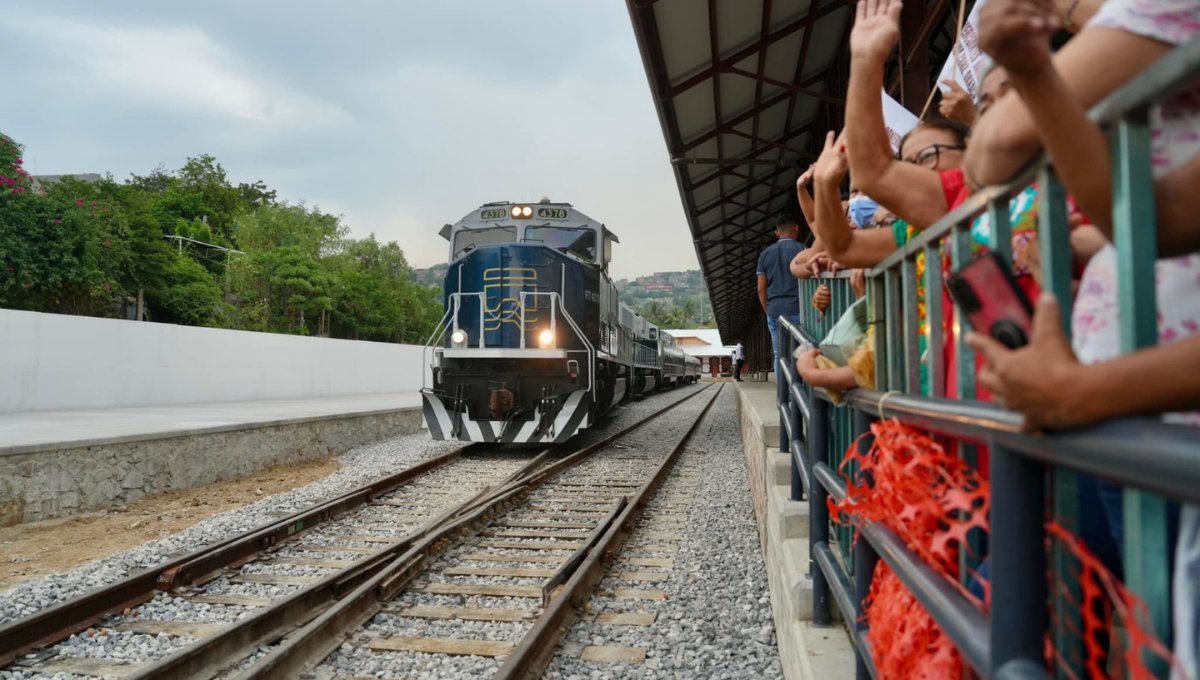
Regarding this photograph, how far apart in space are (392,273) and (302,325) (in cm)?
1678

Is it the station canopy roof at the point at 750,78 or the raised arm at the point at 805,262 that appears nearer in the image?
the raised arm at the point at 805,262

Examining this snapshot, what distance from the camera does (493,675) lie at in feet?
10.0

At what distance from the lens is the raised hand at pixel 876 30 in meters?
1.75

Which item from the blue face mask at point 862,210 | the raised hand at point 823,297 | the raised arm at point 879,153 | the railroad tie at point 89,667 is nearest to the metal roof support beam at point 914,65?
the raised hand at point 823,297

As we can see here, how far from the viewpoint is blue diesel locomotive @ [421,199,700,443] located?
9.02 m

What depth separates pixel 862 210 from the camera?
2.57 m

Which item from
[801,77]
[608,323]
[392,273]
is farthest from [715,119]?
[392,273]

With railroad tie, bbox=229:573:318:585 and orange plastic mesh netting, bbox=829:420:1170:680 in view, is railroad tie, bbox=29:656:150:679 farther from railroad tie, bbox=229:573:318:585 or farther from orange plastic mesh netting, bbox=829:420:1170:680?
orange plastic mesh netting, bbox=829:420:1170:680

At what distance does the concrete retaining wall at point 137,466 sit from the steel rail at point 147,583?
2436 mm

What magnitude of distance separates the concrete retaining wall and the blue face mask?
23.4 ft

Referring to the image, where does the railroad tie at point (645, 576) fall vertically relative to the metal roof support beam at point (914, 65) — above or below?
below

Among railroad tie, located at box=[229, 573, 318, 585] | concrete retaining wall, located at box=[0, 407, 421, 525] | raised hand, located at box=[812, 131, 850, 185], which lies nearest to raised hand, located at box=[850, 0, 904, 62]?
raised hand, located at box=[812, 131, 850, 185]

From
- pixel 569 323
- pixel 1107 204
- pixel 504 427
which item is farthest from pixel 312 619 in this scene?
pixel 569 323

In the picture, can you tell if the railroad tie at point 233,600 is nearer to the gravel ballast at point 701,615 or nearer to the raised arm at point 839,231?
the gravel ballast at point 701,615
